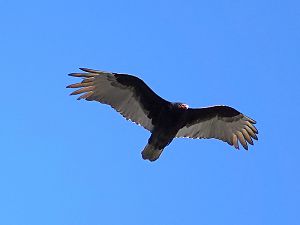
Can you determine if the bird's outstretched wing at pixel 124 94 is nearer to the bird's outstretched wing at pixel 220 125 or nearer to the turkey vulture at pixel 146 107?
the turkey vulture at pixel 146 107

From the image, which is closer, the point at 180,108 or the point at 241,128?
the point at 180,108

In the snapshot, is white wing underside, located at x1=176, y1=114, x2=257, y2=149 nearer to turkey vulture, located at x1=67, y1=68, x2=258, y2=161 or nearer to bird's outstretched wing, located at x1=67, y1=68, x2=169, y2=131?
turkey vulture, located at x1=67, y1=68, x2=258, y2=161

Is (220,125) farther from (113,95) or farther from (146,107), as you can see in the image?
(113,95)

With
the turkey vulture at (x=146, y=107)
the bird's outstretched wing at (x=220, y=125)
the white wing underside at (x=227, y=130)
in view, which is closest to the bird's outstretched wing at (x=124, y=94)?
the turkey vulture at (x=146, y=107)

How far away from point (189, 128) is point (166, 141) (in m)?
0.83

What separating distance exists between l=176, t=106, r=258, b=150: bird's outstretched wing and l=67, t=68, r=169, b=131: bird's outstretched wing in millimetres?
710

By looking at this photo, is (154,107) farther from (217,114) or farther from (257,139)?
(257,139)

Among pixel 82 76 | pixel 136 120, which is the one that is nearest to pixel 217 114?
pixel 136 120

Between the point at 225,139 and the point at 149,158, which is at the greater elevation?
the point at 225,139

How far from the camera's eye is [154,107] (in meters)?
16.9

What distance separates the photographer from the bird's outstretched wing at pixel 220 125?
1727cm

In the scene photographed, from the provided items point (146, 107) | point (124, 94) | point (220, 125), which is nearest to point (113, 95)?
point (124, 94)

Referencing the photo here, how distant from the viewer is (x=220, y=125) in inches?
700

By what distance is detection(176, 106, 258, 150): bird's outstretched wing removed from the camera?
Result: 680 inches
